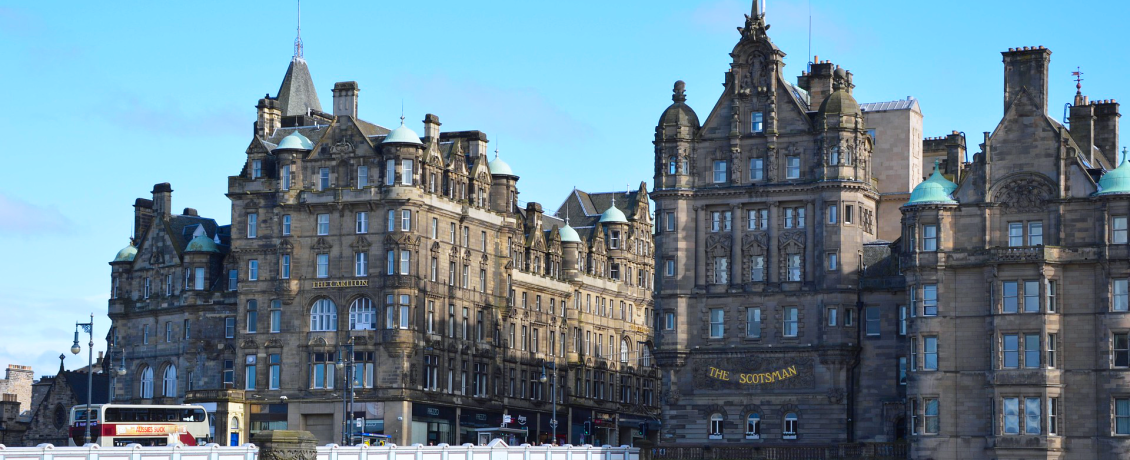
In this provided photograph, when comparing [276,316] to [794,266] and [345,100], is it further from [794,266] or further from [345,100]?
[794,266]

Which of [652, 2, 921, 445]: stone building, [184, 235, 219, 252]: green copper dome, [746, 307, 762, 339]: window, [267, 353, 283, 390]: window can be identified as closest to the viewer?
[652, 2, 921, 445]: stone building

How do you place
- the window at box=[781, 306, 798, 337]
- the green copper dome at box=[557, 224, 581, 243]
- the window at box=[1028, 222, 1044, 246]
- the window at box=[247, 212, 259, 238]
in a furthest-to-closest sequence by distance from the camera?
the green copper dome at box=[557, 224, 581, 243], the window at box=[247, 212, 259, 238], the window at box=[781, 306, 798, 337], the window at box=[1028, 222, 1044, 246]

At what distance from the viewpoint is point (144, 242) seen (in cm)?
13975

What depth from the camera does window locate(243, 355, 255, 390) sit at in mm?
128500

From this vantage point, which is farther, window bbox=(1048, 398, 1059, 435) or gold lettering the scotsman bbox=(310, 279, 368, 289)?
gold lettering the scotsman bbox=(310, 279, 368, 289)

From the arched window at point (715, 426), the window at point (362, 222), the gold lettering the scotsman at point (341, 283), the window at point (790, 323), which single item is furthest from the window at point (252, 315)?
the window at point (790, 323)

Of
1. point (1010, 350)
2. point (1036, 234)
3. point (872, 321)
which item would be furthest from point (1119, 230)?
point (872, 321)

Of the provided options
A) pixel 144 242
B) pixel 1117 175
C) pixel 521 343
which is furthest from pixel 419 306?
pixel 1117 175

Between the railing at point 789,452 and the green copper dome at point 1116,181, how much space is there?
16283 millimetres

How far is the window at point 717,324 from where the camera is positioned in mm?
112438

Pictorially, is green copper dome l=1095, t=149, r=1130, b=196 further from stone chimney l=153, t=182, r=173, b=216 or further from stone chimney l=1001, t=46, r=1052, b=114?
stone chimney l=153, t=182, r=173, b=216

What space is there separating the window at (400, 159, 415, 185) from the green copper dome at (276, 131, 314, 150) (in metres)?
7.17

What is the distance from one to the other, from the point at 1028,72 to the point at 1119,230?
30.7ft

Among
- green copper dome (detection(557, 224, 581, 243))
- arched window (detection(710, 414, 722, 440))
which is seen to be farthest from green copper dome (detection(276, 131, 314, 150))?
arched window (detection(710, 414, 722, 440))
